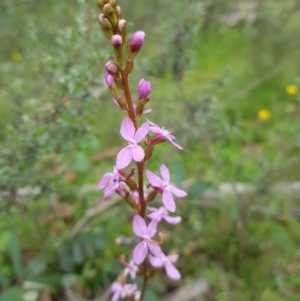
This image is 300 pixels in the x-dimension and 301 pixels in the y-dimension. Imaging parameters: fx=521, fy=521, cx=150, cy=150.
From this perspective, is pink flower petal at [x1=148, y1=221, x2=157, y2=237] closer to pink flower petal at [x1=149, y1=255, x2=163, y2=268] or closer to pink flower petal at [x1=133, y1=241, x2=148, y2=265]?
pink flower petal at [x1=133, y1=241, x2=148, y2=265]

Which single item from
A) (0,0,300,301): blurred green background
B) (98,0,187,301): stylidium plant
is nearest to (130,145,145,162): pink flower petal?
(98,0,187,301): stylidium plant

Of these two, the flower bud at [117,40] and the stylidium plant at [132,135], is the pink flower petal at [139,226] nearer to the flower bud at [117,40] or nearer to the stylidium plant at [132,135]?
the stylidium plant at [132,135]

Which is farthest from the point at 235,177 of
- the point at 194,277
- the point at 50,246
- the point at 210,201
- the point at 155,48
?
the point at 155,48

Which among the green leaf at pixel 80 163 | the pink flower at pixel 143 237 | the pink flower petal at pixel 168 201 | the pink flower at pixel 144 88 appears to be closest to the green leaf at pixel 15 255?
the green leaf at pixel 80 163

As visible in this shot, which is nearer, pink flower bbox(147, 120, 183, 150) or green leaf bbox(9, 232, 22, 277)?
pink flower bbox(147, 120, 183, 150)

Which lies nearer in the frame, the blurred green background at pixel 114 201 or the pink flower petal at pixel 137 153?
the pink flower petal at pixel 137 153

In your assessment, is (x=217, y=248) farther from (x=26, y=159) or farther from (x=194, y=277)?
(x=26, y=159)

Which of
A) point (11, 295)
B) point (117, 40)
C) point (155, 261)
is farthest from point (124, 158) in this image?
point (11, 295)
